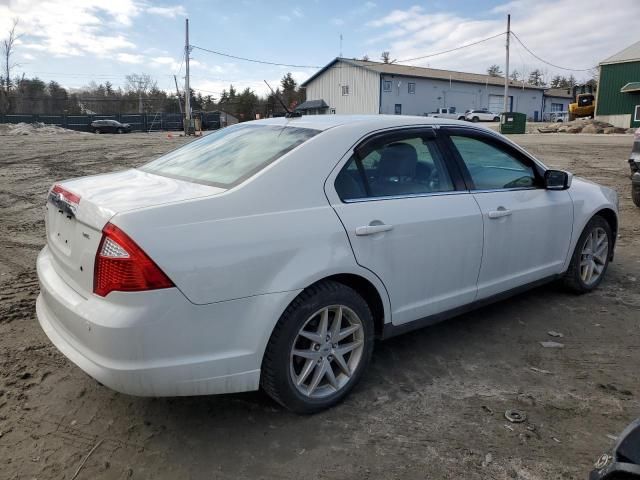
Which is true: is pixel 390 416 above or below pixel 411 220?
below

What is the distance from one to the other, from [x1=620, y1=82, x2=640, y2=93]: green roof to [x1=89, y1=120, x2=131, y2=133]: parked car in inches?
1576

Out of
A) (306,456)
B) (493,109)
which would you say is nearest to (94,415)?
(306,456)

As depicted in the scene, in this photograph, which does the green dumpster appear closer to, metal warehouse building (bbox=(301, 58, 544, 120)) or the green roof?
the green roof

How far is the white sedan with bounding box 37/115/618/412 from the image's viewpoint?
2.29 metres

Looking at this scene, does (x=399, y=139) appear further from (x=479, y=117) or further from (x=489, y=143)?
(x=479, y=117)

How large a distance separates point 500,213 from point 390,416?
162 centimetres

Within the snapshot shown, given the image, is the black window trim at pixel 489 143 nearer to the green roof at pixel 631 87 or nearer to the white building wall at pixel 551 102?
the green roof at pixel 631 87

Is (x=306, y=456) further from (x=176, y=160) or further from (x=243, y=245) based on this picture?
(x=176, y=160)

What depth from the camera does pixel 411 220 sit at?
3059mm

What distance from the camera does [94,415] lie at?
284 cm

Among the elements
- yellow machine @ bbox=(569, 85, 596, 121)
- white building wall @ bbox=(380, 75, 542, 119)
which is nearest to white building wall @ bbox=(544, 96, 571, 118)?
white building wall @ bbox=(380, 75, 542, 119)

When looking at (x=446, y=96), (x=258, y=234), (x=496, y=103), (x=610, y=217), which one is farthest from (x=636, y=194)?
(x=496, y=103)

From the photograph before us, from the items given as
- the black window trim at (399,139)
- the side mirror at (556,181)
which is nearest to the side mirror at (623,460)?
the black window trim at (399,139)

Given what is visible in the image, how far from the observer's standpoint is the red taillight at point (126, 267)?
7.27ft
